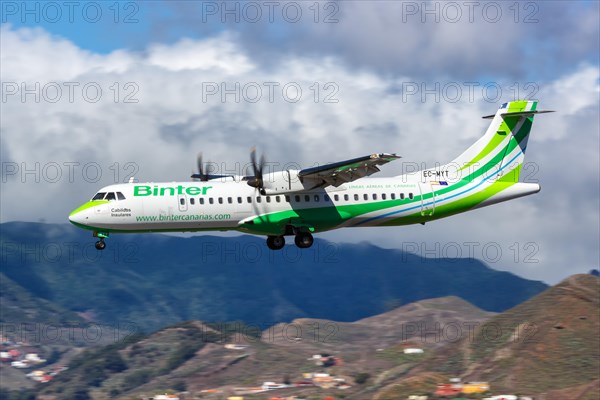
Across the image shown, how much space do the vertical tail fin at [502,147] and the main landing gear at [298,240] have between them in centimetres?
933

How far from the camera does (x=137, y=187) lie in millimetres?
46906

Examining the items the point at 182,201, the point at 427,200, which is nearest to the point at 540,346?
the point at 427,200

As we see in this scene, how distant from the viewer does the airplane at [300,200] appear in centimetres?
4619

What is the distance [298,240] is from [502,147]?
1295cm

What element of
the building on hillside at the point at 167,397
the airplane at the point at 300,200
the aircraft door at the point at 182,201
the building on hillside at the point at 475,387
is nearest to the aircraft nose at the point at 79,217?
the airplane at the point at 300,200

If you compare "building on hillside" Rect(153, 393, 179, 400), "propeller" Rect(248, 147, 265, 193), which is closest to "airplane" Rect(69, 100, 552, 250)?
"propeller" Rect(248, 147, 265, 193)

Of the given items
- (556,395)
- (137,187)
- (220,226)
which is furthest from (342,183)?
(556,395)

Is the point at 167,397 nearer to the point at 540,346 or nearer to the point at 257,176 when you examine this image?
the point at 540,346

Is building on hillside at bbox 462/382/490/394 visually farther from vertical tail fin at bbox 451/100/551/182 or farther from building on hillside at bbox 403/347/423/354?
vertical tail fin at bbox 451/100/551/182

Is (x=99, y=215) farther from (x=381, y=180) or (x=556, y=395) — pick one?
(x=556, y=395)

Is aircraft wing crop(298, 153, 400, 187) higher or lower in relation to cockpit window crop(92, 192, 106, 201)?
higher

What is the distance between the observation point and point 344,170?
1805 inches

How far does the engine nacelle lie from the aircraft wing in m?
0.30

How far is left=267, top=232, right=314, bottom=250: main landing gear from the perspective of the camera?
48125mm
